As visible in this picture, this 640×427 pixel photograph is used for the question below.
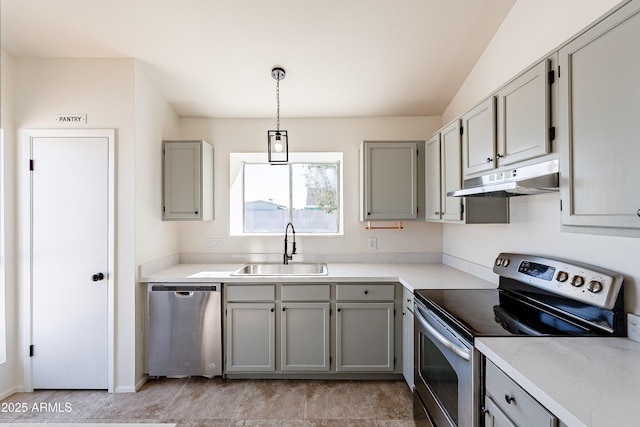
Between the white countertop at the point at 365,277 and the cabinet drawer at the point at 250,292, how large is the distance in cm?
6

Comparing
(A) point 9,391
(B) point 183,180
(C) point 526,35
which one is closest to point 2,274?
(A) point 9,391

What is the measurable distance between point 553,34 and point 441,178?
1126 millimetres

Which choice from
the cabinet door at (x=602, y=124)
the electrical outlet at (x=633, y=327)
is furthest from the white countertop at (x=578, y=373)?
the cabinet door at (x=602, y=124)

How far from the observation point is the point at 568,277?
4.75 ft

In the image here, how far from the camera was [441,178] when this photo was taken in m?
2.49

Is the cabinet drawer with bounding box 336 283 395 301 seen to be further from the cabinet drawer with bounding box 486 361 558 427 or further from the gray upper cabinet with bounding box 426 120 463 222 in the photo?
the cabinet drawer with bounding box 486 361 558 427

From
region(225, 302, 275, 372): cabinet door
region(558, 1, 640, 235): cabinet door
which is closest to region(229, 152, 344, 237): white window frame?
region(225, 302, 275, 372): cabinet door

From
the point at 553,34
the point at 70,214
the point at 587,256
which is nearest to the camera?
the point at 587,256

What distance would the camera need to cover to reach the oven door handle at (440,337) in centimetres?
135

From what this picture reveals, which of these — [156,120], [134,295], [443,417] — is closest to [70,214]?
[134,295]

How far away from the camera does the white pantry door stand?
239 cm

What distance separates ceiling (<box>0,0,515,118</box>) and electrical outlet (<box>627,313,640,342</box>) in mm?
2020

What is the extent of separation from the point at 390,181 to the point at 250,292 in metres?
1.65

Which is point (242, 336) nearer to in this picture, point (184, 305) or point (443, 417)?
point (184, 305)
